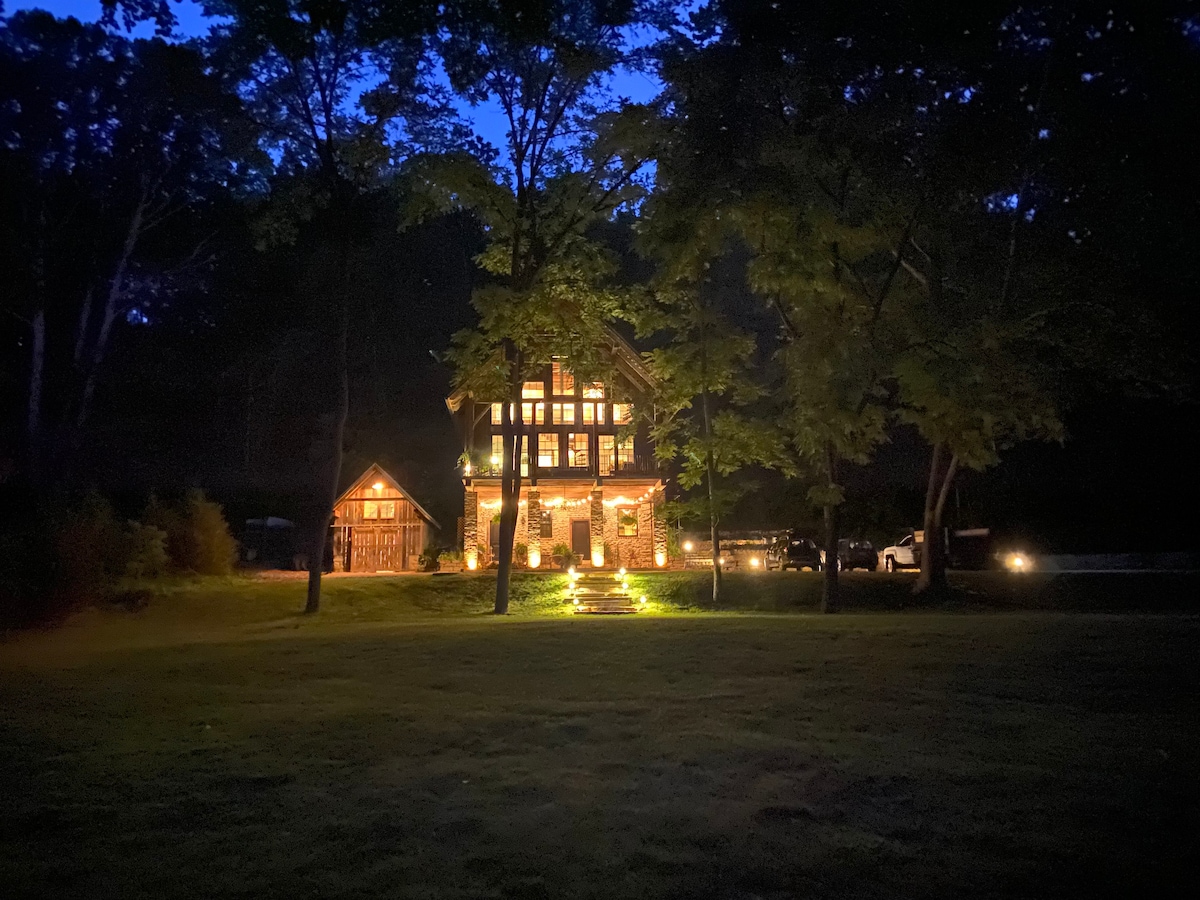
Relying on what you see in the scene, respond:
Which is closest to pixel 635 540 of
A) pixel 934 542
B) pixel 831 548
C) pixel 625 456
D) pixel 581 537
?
pixel 581 537

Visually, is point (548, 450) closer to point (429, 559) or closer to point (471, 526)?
point (471, 526)

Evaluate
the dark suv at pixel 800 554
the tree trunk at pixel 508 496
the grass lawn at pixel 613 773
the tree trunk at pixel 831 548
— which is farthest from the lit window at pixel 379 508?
the grass lawn at pixel 613 773

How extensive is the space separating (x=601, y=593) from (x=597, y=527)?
27.4ft

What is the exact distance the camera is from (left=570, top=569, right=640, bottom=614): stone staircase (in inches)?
915

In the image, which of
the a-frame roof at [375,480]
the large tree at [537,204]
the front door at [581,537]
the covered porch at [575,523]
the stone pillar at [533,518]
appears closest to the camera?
the large tree at [537,204]

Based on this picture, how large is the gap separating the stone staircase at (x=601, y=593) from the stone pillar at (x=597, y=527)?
2608 millimetres

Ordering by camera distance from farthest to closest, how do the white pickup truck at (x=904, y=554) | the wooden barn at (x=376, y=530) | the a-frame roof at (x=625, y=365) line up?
the white pickup truck at (x=904, y=554) < the wooden barn at (x=376, y=530) < the a-frame roof at (x=625, y=365)

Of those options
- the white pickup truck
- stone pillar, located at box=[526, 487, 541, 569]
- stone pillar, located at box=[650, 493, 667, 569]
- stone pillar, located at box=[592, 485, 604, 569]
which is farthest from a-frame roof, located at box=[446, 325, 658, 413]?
the white pickup truck

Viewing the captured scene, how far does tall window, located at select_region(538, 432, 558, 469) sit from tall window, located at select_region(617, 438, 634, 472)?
262 cm

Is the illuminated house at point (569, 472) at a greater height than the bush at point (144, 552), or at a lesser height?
greater

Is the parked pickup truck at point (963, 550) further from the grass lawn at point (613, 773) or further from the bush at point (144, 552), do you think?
the bush at point (144, 552)

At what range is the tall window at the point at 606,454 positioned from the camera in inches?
1345

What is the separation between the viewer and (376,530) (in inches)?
1389

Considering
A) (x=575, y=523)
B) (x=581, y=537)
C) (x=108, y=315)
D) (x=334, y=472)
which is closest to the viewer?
(x=334, y=472)
